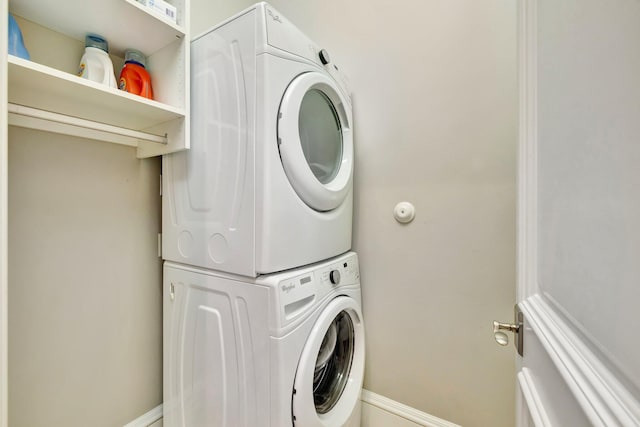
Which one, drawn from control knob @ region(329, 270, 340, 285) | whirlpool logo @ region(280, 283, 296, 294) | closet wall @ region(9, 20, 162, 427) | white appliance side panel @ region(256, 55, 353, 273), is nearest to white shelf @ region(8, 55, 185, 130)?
closet wall @ region(9, 20, 162, 427)

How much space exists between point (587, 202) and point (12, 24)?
1345 mm

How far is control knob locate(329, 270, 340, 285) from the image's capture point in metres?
1.08

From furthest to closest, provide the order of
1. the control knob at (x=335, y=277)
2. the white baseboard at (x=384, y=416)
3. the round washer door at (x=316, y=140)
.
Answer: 1. the white baseboard at (x=384, y=416)
2. the control knob at (x=335, y=277)
3. the round washer door at (x=316, y=140)

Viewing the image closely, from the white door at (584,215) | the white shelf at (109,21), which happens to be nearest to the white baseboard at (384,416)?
the white door at (584,215)

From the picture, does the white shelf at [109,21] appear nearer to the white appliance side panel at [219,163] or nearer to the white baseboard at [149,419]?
the white appliance side panel at [219,163]

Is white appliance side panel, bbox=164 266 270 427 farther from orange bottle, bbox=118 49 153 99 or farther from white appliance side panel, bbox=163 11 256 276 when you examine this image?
orange bottle, bbox=118 49 153 99

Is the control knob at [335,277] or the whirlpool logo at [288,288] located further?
the control knob at [335,277]

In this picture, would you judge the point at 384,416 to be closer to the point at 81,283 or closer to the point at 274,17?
the point at 81,283

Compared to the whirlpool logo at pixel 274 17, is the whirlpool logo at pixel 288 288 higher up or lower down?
lower down

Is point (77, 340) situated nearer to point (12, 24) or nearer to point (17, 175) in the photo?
point (17, 175)

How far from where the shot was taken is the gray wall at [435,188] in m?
1.13

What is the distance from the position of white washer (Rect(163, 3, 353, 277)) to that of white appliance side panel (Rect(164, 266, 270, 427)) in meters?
0.09

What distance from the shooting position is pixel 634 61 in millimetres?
252

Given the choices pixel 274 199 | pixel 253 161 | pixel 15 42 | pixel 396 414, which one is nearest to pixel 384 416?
pixel 396 414
